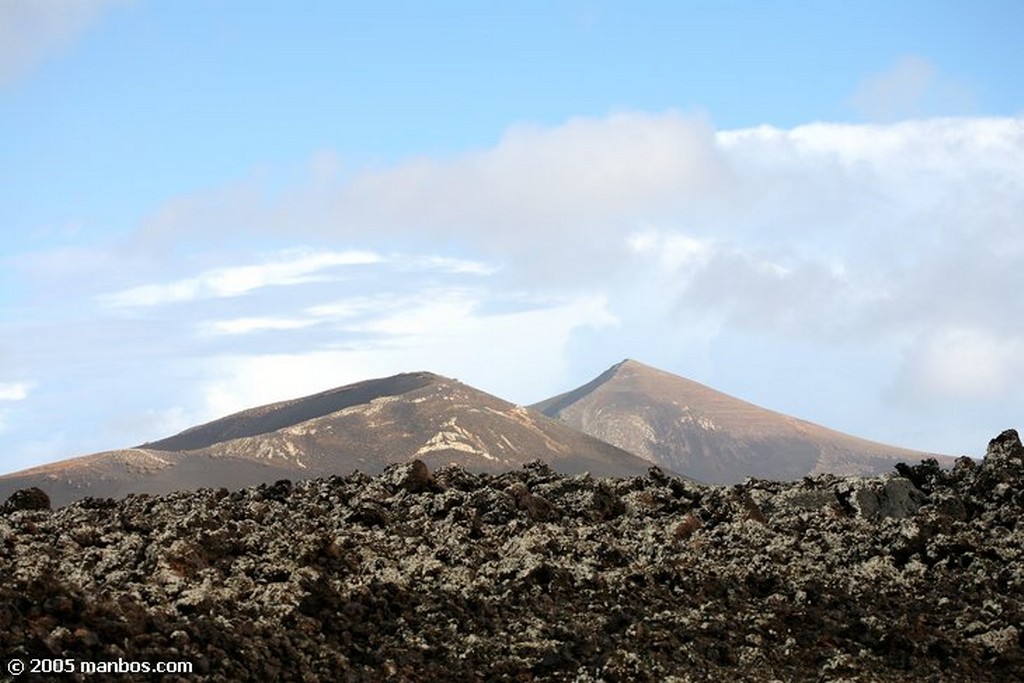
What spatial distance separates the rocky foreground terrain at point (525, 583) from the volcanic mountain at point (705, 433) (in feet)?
291

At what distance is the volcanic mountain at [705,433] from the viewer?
110 meters

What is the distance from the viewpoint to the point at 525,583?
1277 cm

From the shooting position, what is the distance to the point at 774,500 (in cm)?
1708

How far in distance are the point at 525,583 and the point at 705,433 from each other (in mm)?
106607

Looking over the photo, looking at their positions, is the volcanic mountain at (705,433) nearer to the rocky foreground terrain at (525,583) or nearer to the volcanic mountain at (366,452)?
the volcanic mountain at (366,452)

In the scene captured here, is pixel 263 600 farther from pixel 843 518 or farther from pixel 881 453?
pixel 881 453

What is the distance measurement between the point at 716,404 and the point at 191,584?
11885cm

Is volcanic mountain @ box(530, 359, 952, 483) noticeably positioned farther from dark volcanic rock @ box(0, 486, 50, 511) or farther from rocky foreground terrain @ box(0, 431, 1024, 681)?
rocky foreground terrain @ box(0, 431, 1024, 681)

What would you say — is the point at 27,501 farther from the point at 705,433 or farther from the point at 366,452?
the point at 705,433

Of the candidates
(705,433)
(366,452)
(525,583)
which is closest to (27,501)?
(525,583)

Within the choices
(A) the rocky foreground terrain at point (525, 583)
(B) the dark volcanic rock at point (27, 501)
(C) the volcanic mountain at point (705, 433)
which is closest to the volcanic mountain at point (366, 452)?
(C) the volcanic mountain at point (705, 433)

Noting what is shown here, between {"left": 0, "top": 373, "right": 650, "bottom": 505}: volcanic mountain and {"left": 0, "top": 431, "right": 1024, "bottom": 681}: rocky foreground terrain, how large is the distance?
154ft

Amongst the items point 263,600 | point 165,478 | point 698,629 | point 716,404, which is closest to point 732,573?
point 698,629

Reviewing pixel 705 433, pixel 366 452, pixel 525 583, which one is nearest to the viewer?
pixel 525 583
